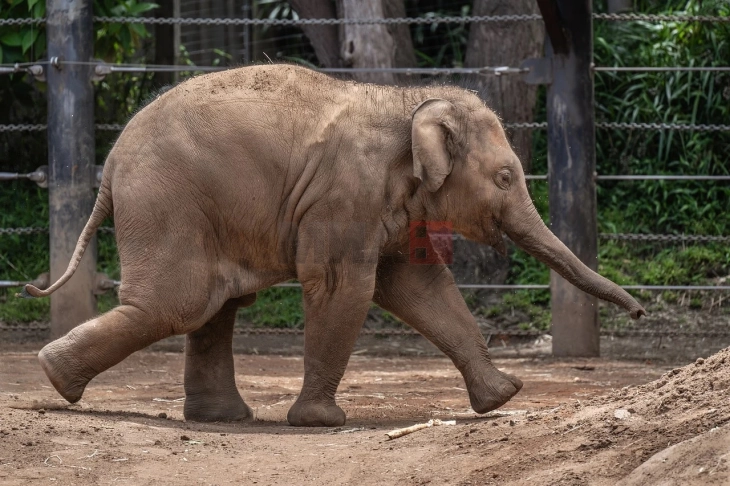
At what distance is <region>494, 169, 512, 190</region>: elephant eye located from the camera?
5184mm

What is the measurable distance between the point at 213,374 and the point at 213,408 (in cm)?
15

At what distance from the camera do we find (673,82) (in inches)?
386

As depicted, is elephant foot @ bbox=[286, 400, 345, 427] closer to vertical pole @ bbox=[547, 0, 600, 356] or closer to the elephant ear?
the elephant ear

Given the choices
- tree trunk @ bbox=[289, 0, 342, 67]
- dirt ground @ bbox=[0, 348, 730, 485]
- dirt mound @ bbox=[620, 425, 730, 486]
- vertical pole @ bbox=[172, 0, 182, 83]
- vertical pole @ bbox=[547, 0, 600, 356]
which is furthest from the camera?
vertical pole @ bbox=[172, 0, 182, 83]

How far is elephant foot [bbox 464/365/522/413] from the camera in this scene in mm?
5129

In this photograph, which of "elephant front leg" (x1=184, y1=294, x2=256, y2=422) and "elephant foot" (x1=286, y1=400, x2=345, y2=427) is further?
"elephant front leg" (x1=184, y1=294, x2=256, y2=422)

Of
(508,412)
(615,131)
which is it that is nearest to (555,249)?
(508,412)

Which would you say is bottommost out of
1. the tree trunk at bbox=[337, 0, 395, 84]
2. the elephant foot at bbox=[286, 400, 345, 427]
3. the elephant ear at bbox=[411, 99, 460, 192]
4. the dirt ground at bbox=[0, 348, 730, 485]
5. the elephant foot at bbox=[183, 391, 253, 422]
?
the elephant foot at bbox=[183, 391, 253, 422]

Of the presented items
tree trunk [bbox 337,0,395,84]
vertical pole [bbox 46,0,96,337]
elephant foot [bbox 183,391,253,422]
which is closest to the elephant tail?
elephant foot [bbox 183,391,253,422]

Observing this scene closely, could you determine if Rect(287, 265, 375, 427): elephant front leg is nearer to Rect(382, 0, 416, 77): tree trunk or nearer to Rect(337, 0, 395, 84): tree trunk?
Rect(337, 0, 395, 84): tree trunk

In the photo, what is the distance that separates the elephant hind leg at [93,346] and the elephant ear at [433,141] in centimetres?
124

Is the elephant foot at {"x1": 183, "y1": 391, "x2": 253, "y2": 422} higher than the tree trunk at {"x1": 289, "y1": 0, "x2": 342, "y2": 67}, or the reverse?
the tree trunk at {"x1": 289, "y1": 0, "x2": 342, "y2": 67}

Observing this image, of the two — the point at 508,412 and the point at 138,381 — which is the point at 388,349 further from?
the point at 508,412
